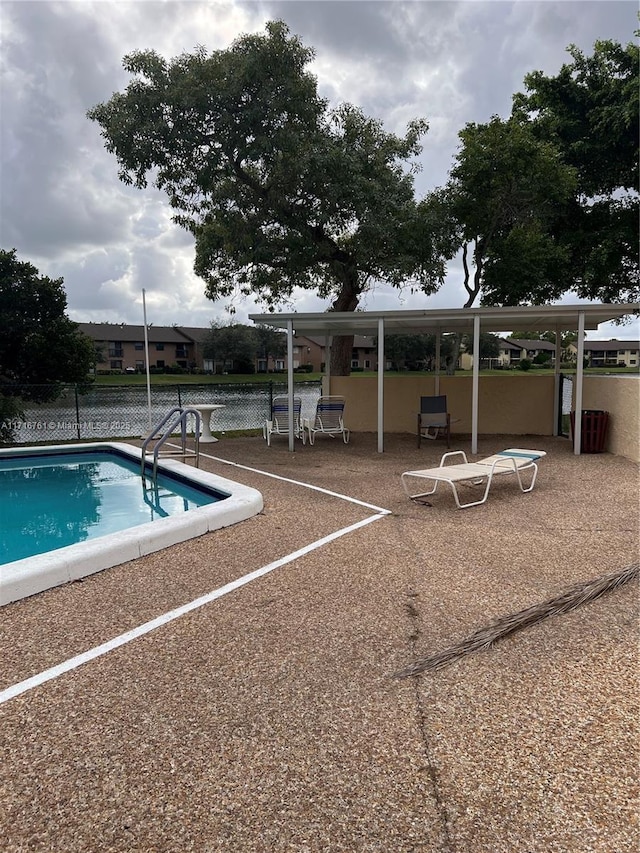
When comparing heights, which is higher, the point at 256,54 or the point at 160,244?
the point at 256,54

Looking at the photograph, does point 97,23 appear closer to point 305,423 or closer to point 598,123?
point 305,423

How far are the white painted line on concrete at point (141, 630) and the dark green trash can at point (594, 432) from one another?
21.0ft

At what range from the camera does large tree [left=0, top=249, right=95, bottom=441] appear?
40.9 feet

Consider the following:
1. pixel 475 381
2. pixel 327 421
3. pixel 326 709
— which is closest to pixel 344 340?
pixel 327 421

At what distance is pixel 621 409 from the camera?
9.02 meters

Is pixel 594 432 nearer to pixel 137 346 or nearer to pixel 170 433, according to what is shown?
pixel 170 433

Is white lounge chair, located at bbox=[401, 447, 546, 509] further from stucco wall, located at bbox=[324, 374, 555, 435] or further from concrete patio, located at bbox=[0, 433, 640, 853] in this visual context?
stucco wall, located at bbox=[324, 374, 555, 435]

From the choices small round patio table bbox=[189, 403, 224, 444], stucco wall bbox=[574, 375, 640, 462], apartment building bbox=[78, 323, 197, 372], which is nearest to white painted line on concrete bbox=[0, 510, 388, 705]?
stucco wall bbox=[574, 375, 640, 462]

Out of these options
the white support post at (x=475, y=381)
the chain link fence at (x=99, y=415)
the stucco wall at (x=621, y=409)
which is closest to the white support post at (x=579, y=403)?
the stucco wall at (x=621, y=409)

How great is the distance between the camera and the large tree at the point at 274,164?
1252 centimetres

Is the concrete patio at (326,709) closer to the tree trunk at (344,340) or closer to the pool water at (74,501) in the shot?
the pool water at (74,501)

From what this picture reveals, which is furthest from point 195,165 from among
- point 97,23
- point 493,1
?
point 493,1

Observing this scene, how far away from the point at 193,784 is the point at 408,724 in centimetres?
88

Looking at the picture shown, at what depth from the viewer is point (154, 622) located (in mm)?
3258
